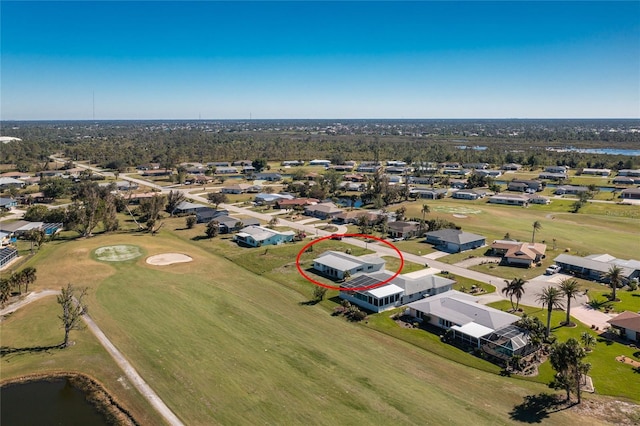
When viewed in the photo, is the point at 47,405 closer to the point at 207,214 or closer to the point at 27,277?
the point at 27,277

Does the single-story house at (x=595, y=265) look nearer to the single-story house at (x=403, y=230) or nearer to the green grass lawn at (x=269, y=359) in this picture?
the single-story house at (x=403, y=230)

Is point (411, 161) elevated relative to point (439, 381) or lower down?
elevated

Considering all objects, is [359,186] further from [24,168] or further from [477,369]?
[24,168]

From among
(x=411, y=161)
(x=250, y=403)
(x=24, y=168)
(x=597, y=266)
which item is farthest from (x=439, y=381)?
(x=24, y=168)

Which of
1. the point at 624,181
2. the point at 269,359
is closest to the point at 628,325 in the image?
the point at 269,359

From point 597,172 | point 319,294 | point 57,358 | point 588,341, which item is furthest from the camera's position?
point 597,172

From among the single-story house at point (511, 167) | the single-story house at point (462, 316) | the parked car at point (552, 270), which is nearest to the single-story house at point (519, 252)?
the parked car at point (552, 270)
